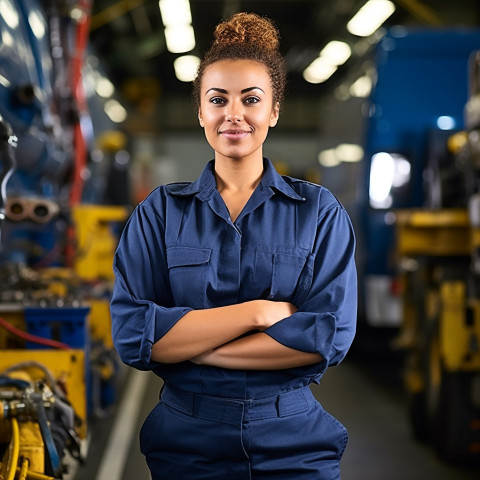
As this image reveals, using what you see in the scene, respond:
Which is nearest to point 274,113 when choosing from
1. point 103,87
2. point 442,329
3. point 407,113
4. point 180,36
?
point 442,329

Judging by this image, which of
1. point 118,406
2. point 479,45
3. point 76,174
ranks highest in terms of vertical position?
point 479,45

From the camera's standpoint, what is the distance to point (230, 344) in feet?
6.66

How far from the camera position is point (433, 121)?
760cm

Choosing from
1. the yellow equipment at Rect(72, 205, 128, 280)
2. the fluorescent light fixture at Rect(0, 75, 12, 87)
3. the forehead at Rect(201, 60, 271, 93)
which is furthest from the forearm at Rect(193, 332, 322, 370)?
the yellow equipment at Rect(72, 205, 128, 280)

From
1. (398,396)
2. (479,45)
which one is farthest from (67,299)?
(479,45)

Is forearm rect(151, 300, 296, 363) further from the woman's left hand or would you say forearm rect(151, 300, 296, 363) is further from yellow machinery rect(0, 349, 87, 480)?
yellow machinery rect(0, 349, 87, 480)

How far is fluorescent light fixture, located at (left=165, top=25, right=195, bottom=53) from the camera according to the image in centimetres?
1420

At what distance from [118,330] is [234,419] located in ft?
1.17

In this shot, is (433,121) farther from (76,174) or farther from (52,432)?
(52,432)

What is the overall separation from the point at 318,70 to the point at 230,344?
18395 millimetres

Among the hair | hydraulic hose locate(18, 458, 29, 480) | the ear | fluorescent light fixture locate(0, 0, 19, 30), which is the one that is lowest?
→ hydraulic hose locate(18, 458, 29, 480)

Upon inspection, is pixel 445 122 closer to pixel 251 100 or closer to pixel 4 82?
pixel 4 82

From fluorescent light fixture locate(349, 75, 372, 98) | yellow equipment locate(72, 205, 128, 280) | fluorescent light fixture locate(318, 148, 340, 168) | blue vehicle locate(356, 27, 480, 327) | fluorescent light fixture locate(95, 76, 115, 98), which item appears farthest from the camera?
fluorescent light fixture locate(318, 148, 340, 168)

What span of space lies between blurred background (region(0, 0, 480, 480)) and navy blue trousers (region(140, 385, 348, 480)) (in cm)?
68
